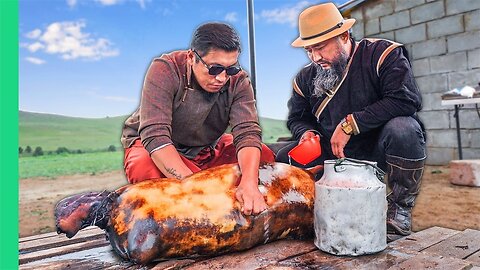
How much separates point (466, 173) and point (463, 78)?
5.81 feet

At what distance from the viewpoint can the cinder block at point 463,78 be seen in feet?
20.2

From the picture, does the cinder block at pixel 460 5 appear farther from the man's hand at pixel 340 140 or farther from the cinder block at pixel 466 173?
the man's hand at pixel 340 140

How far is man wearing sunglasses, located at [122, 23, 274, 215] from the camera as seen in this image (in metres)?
2.04

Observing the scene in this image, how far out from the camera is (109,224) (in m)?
1.72

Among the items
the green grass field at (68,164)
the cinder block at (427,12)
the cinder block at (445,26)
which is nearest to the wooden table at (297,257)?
the cinder block at (445,26)

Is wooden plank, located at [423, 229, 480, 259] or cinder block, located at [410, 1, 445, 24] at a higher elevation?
cinder block, located at [410, 1, 445, 24]

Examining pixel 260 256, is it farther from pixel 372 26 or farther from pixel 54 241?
pixel 372 26

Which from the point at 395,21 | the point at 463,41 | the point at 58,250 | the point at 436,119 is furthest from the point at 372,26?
the point at 58,250

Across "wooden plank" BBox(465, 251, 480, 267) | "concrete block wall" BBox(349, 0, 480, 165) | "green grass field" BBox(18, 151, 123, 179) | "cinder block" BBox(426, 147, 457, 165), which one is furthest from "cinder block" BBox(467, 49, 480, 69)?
"green grass field" BBox(18, 151, 123, 179)

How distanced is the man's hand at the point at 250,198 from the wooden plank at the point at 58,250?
0.85m

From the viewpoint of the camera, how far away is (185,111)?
2.33 meters

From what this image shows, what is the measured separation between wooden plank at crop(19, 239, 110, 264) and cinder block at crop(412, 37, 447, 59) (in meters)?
6.01

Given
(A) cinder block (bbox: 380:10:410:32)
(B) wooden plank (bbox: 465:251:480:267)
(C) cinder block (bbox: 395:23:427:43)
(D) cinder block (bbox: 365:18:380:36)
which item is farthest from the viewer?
(D) cinder block (bbox: 365:18:380:36)

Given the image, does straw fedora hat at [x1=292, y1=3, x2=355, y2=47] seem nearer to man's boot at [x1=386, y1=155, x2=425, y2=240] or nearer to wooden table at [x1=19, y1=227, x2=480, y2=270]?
man's boot at [x1=386, y1=155, x2=425, y2=240]
